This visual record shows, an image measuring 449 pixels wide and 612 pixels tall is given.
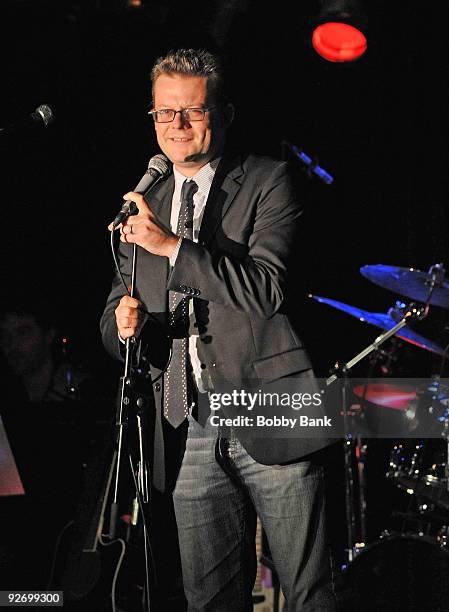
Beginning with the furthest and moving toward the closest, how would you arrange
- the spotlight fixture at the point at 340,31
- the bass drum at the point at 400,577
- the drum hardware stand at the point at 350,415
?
1. the spotlight fixture at the point at 340,31
2. the drum hardware stand at the point at 350,415
3. the bass drum at the point at 400,577

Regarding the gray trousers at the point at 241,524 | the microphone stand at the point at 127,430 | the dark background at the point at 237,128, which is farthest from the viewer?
the dark background at the point at 237,128

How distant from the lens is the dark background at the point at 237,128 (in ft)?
13.7

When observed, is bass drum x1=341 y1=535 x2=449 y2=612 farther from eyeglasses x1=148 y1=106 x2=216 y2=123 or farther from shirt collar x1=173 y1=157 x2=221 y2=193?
eyeglasses x1=148 y1=106 x2=216 y2=123

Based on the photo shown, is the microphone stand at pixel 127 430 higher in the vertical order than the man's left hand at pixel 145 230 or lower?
lower

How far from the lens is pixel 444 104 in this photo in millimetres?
4309

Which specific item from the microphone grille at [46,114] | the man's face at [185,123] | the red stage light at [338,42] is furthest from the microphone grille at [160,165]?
the red stage light at [338,42]

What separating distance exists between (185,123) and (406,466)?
229 centimetres

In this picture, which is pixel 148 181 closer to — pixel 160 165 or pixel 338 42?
pixel 160 165

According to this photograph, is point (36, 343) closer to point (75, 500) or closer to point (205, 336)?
point (75, 500)

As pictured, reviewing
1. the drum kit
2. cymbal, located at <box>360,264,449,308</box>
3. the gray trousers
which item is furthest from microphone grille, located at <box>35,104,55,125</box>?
cymbal, located at <box>360,264,449,308</box>

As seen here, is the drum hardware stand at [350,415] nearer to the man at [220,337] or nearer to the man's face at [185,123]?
the man at [220,337]

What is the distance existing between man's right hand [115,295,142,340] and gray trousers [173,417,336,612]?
14.3 inches

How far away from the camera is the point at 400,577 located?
116 inches

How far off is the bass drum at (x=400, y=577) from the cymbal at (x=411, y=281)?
1.14 m
